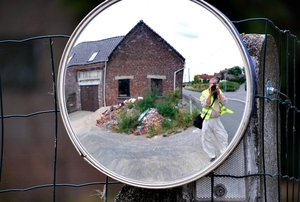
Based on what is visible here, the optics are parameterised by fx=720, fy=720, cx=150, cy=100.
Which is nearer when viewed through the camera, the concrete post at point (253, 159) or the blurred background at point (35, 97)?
the concrete post at point (253, 159)

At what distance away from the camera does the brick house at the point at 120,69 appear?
1.34 meters

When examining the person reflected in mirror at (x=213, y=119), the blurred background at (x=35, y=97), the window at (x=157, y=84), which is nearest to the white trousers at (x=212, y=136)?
the person reflected in mirror at (x=213, y=119)

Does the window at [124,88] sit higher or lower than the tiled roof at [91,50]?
lower

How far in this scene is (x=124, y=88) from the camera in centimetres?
135

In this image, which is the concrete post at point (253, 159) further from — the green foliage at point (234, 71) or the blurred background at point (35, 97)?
the blurred background at point (35, 97)

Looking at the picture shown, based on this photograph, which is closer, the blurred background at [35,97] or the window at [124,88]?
the window at [124,88]

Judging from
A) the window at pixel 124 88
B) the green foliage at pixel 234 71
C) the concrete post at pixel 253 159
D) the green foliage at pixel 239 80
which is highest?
the green foliage at pixel 234 71

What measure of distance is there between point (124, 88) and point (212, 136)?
0.19 metres

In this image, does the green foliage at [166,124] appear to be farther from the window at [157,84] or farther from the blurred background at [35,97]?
the blurred background at [35,97]

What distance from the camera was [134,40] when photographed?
135 centimetres

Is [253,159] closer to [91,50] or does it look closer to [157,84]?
[157,84]

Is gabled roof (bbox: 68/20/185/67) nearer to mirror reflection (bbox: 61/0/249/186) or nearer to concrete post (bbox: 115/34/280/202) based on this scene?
mirror reflection (bbox: 61/0/249/186)

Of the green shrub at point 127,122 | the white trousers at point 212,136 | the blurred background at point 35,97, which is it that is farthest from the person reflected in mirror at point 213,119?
the blurred background at point 35,97

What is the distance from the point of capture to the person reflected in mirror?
1.31 metres
